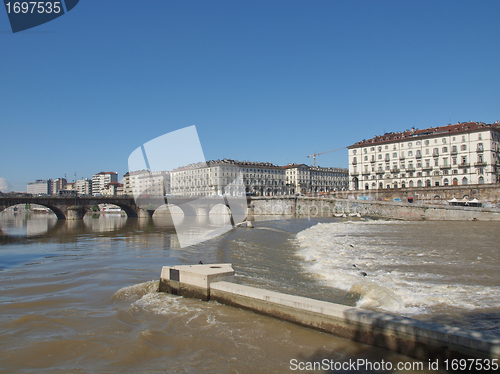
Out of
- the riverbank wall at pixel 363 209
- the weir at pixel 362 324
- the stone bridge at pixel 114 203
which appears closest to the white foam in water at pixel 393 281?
the weir at pixel 362 324

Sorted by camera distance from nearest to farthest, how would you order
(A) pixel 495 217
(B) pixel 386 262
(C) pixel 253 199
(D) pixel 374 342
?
(D) pixel 374 342 → (B) pixel 386 262 → (A) pixel 495 217 → (C) pixel 253 199

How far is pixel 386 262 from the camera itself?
14875 mm

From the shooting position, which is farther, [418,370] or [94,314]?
[94,314]

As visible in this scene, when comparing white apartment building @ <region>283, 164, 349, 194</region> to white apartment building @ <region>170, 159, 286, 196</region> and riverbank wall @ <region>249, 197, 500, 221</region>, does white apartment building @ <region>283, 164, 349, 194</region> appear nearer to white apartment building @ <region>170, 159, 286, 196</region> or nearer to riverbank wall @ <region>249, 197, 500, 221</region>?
white apartment building @ <region>170, 159, 286, 196</region>

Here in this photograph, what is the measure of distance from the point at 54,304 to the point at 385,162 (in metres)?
85.2

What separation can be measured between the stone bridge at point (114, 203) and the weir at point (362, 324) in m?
73.4

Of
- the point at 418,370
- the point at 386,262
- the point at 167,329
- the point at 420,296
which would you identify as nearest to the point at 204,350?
the point at 167,329

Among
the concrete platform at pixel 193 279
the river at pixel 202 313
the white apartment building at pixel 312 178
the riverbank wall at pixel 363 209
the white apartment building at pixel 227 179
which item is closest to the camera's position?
the river at pixel 202 313

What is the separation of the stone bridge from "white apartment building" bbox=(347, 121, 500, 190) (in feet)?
110

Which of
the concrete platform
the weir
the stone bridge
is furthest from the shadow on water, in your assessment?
the stone bridge

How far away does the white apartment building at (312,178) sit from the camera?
485 ft

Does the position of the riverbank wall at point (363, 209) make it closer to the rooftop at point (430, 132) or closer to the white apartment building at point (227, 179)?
the rooftop at point (430, 132)

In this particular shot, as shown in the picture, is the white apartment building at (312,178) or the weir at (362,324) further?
the white apartment building at (312,178)

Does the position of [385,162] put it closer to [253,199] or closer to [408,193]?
[408,193]
